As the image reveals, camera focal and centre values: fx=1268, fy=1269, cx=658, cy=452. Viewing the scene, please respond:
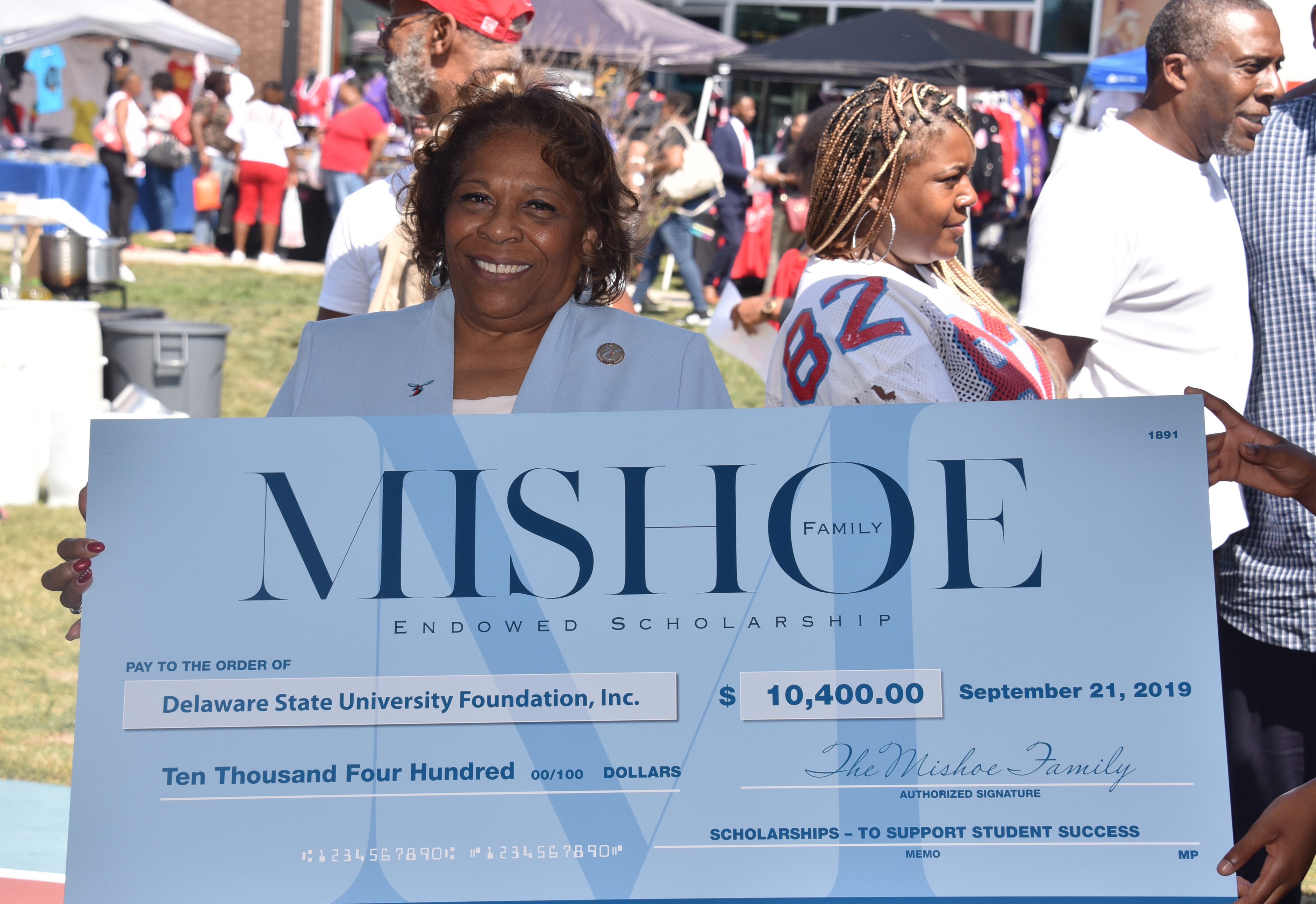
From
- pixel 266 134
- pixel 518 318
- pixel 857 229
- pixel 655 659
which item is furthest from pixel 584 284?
pixel 266 134

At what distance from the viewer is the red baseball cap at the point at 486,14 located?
9.78 ft

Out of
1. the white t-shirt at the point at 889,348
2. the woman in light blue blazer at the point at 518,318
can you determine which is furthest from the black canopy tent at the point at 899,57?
the woman in light blue blazer at the point at 518,318

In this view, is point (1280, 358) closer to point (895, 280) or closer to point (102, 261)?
point (895, 280)

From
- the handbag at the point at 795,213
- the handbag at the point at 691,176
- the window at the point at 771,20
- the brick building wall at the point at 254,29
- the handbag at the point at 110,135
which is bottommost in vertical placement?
the handbag at the point at 795,213

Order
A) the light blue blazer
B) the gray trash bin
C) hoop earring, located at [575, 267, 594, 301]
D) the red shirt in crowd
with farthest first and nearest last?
1. the red shirt in crowd
2. the gray trash bin
3. hoop earring, located at [575, 267, 594, 301]
4. the light blue blazer

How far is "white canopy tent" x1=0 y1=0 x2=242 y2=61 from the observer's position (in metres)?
11.6

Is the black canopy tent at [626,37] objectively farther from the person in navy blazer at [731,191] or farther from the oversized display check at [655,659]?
the oversized display check at [655,659]

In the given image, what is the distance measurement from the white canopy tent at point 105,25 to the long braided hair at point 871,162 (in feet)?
36.6

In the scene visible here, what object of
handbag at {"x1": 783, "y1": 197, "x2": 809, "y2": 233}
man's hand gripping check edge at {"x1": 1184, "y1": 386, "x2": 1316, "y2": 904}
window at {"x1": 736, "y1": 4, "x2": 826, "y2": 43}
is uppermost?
window at {"x1": 736, "y1": 4, "x2": 826, "y2": 43}

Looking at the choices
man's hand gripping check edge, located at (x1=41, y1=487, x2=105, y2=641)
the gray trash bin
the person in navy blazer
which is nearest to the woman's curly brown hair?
man's hand gripping check edge, located at (x1=41, y1=487, x2=105, y2=641)

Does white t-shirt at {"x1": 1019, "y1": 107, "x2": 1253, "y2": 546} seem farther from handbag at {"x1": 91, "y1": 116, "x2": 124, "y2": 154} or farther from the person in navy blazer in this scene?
handbag at {"x1": 91, "y1": 116, "x2": 124, "y2": 154}

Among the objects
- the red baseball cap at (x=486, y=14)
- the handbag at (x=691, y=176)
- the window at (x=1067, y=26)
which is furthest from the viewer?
the window at (x=1067, y=26)

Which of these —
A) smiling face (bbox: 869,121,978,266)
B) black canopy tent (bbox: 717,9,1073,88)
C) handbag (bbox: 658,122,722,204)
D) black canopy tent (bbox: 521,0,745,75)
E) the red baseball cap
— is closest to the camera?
smiling face (bbox: 869,121,978,266)

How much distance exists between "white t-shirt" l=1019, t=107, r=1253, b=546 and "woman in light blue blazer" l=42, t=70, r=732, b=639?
105cm
